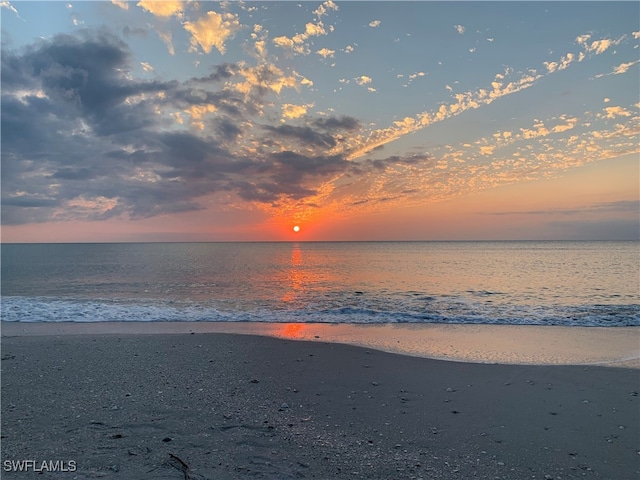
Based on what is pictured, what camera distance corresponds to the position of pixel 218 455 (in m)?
4.81

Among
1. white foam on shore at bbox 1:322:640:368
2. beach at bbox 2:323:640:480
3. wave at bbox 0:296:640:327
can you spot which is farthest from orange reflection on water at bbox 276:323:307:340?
beach at bbox 2:323:640:480

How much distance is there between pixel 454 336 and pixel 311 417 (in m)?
8.62

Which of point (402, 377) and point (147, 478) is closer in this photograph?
point (147, 478)

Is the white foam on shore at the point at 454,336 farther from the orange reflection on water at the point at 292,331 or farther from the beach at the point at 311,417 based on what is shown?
the beach at the point at 311,417

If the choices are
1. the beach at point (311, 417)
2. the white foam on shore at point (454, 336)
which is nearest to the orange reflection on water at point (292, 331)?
the white foam on shore at point (454, 336)

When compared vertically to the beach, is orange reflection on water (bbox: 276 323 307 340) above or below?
below

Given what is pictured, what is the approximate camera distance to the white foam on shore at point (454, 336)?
10.3 m

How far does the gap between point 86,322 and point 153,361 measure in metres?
9.31

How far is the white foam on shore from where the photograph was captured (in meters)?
10.3

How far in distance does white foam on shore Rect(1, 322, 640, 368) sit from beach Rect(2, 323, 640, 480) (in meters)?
1.10

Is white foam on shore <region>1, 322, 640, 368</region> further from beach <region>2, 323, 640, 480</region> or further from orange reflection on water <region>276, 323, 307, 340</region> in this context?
beach <region>2, 323, 640, 480</region>

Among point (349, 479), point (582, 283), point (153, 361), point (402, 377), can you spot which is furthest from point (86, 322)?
point (582, 283)

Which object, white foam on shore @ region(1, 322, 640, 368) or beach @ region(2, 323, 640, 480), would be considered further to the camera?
white foam on shore @ region(1, 322, 640, 368)

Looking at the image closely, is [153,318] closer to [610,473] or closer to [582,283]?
[610,473]
